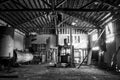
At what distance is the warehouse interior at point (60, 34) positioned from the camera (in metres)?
9.01

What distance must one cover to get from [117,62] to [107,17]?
445cm

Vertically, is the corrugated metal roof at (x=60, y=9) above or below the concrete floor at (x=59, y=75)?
above

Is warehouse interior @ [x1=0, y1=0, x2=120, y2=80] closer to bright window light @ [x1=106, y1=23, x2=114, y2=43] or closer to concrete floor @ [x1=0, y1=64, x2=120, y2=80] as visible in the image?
bright window light @ [x1=106, y1=23, x2=114, y2=43]

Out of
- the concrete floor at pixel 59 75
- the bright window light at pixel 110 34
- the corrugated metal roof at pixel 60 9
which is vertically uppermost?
the corrugated metal roof at pixel 60 9

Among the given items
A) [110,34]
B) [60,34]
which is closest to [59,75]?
[110,34]

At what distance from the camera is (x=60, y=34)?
1947cm

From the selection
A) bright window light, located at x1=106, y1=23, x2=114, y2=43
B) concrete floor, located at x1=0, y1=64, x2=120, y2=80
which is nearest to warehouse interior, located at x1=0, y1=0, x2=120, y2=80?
bright window light, located at x1=106, y1=23, x2=114, y2=43

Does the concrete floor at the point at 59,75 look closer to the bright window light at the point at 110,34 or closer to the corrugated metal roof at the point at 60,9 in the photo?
the bright window light at the point at 110,34

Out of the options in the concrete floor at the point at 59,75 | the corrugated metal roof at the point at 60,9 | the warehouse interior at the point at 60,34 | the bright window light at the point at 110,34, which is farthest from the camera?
the bright window light at the point at 110,34

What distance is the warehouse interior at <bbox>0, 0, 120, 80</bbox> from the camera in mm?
9008

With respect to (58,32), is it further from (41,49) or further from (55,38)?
(41,49)

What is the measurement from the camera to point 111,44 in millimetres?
11219

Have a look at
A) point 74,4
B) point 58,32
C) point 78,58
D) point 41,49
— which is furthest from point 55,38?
point 74,4

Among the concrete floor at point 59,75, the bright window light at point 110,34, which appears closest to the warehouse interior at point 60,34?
the bright window light at point 110,34
